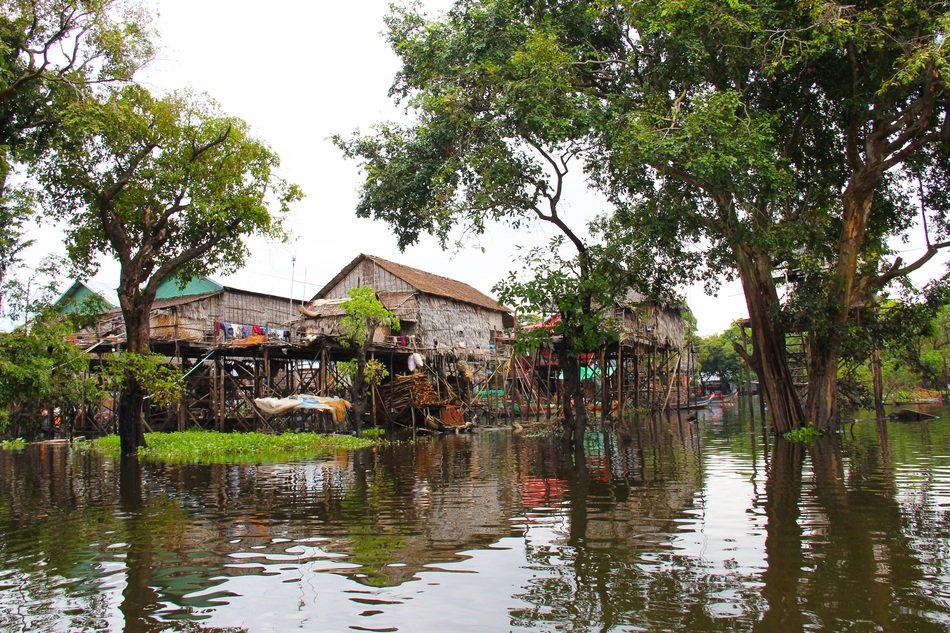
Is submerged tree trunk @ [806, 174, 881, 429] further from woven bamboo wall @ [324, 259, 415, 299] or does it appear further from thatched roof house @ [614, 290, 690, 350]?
woven bamboo wall @ [324, 259, 415, 299]

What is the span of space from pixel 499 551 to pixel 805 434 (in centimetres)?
1135

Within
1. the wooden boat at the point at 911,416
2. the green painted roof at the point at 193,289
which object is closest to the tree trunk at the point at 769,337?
the wooden boat at the point at 911,416

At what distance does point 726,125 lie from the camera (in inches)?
429

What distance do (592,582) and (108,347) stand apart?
73.9 feet

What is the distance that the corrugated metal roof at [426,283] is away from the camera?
32.5 m

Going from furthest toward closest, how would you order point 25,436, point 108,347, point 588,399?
point 588,399 → point 25,436 → point 108,347

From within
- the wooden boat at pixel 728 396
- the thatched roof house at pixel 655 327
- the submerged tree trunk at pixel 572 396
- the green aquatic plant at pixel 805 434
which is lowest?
the wooden boat at pixel 728 396

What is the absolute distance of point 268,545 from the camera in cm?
605

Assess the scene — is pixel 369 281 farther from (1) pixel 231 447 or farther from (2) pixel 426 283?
(1) pixel 231 447

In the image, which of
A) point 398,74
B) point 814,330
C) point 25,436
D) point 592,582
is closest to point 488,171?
point 398,74

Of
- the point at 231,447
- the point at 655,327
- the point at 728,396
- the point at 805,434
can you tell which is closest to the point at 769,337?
the point at 805,434

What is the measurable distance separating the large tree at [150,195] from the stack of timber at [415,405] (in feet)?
32.9

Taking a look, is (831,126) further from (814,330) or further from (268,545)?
(268,545)

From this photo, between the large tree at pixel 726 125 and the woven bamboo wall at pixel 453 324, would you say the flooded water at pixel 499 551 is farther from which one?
the woven bamboo wall at pixel 453 324
